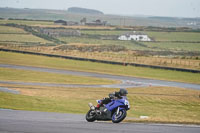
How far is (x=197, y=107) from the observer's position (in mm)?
35781

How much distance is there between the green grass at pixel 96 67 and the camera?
208ft

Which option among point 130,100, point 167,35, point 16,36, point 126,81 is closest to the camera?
point 130,100

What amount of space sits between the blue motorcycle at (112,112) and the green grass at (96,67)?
42933mm

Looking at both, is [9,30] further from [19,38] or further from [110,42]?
[110,42]

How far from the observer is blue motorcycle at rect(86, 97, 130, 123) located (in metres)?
17.1

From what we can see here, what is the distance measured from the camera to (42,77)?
176ft

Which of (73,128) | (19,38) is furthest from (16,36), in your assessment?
(73,128)

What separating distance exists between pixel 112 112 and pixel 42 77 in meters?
37.2

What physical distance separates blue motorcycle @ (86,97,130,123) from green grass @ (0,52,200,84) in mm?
42933

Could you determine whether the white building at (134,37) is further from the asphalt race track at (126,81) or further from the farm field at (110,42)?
the asphalt race track at (126,81)

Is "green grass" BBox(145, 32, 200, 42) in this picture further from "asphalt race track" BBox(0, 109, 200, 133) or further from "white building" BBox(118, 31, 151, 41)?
"asphalt race track" BBox(0, 109, 200, 133)

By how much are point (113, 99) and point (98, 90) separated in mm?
27239

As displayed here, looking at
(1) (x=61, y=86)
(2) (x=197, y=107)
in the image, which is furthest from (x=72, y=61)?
(2) (x=197, y=107)

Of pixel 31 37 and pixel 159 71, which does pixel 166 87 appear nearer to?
pixel 159 71
